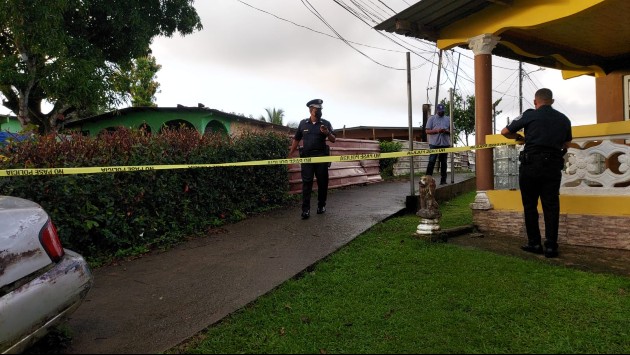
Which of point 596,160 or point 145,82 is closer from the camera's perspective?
point 596,160

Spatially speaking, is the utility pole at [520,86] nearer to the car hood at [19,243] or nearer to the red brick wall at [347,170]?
the red brick wall at [347,170]

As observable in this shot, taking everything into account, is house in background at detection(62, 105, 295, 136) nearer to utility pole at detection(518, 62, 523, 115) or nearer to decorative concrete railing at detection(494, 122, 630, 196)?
decorative concrete railing at detection(494, 122, 630, 196)

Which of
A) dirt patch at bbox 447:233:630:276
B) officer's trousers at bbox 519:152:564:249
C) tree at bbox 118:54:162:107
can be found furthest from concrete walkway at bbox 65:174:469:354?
tree at bbox 118:54:162:107

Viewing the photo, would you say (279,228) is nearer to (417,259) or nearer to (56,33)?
(417,259)

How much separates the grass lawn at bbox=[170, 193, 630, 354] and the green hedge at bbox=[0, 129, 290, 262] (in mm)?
2202

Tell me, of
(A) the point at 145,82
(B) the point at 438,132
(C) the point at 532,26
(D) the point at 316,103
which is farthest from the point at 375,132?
(C) the point at 532,26

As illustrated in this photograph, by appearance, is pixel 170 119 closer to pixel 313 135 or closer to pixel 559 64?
pixel 313 135

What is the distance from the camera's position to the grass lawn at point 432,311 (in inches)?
99.2

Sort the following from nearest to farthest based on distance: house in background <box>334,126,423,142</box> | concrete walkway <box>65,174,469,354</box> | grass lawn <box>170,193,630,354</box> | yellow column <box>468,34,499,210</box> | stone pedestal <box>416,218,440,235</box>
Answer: grass lawn <box>170,193,630,354</box>, concrete walkway <box>65,174,469,354</box>, stone pedestal <box>416,218,440,235</box>, yellow column <box>468,34,499,210</box>, house in background <box>334,126,423,142</box>

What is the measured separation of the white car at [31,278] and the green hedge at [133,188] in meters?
1.68

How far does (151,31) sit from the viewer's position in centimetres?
1797

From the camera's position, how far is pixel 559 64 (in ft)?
26.6

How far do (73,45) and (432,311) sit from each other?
16280 millimetres

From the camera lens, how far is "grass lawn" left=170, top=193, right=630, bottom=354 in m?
2.52
